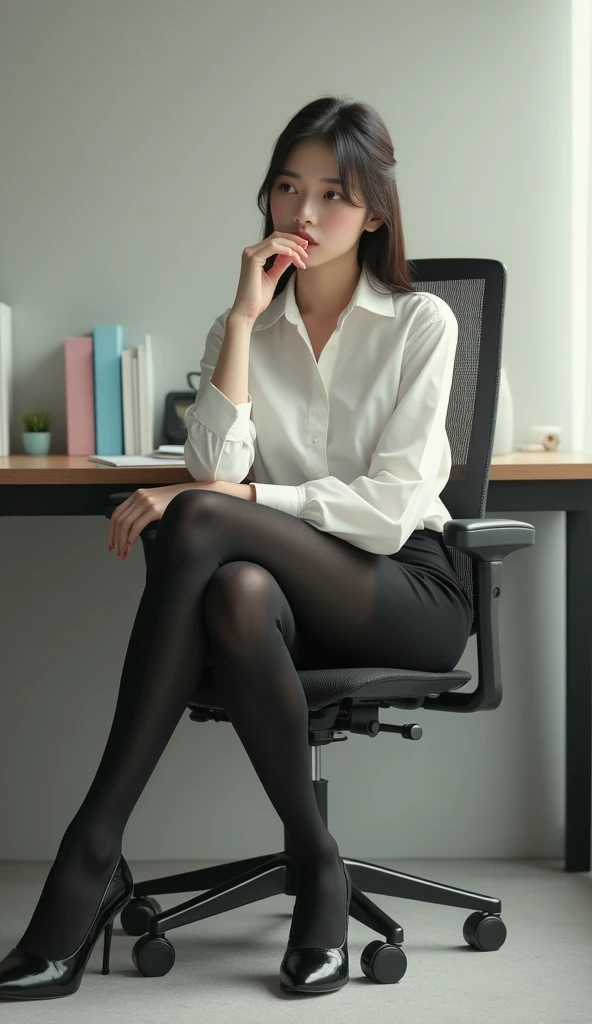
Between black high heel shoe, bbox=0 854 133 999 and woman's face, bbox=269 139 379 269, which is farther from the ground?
woman's face, bbox=269 139 379 269

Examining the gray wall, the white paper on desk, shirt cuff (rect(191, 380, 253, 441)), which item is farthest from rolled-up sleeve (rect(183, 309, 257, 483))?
the gray wall

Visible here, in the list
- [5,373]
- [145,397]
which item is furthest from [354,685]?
[5,373]

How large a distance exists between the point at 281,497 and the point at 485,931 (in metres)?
0.83

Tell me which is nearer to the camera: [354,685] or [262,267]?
[354,685]

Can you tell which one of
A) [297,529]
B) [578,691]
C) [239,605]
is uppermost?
[297,529]

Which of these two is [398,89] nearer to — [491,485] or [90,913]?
[491,485]

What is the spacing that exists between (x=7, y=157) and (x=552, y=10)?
127cm

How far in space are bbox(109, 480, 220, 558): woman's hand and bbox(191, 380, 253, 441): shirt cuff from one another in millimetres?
92

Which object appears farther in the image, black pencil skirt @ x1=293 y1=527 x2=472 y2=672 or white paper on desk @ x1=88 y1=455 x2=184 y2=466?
white paper on desk @ x1=88 y1=455 x2=184 y2=466

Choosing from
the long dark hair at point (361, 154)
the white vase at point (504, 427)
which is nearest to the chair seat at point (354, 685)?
the long dark hair at point (361, 154)

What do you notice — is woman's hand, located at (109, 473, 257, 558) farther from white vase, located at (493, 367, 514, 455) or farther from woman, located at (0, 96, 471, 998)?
white vase, located at (493, 367, 514, 455)

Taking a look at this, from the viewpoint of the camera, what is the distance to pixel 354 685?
1614mm

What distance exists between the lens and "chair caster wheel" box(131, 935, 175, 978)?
1.76m

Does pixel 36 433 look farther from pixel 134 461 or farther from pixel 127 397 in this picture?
pixel 134 461
